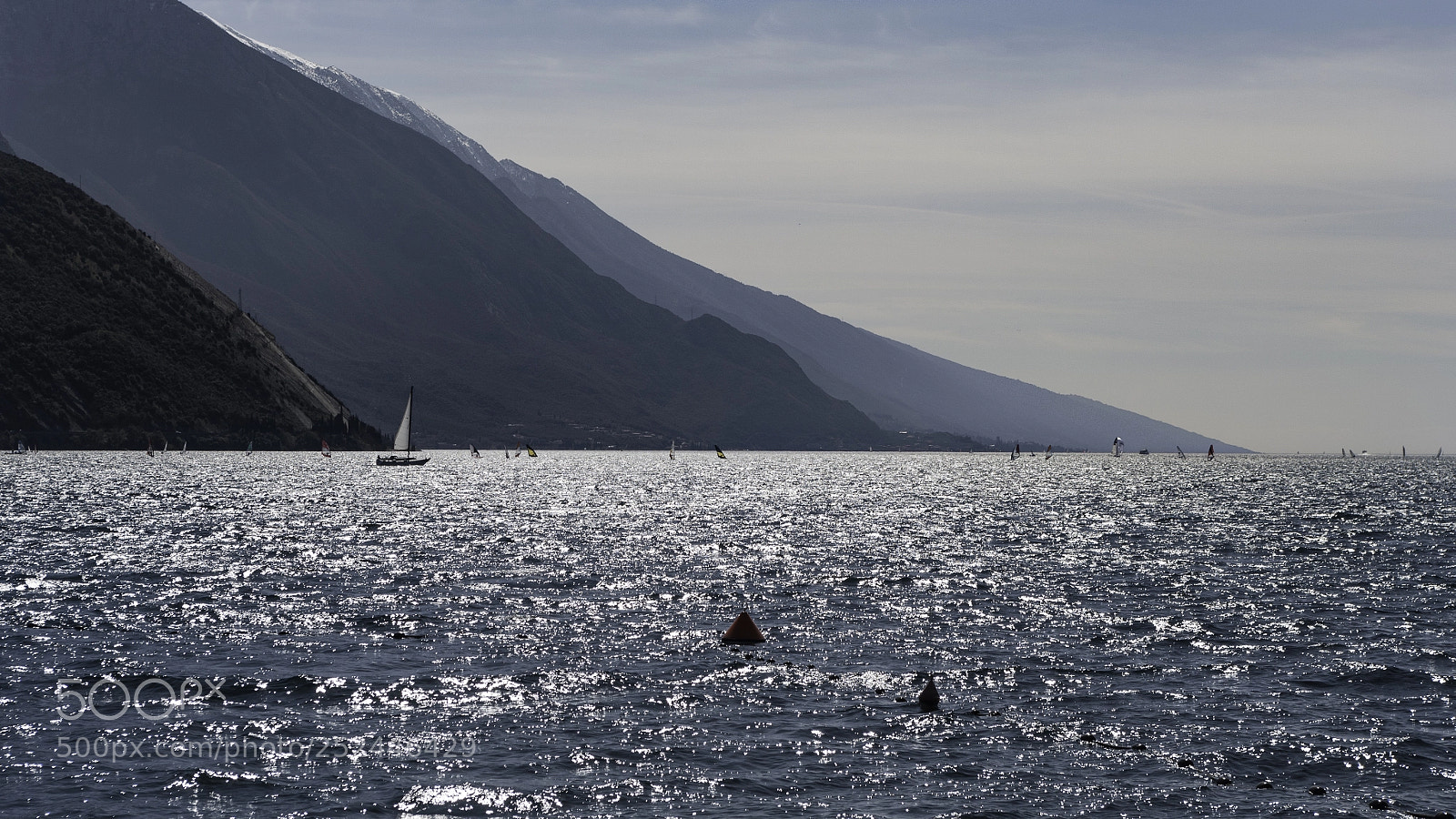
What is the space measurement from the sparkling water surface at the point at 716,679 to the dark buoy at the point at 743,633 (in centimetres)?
100

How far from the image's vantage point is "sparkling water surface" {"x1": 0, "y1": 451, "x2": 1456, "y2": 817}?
26516mm

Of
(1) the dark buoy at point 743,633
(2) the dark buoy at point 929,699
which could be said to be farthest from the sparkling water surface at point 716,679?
(1) the dark buoy at point 743,633

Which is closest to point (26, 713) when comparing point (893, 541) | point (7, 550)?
point (7, 550)

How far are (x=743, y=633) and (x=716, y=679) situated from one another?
20.0 ft

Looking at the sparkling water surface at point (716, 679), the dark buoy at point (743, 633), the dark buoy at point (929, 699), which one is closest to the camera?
the sparkling water surface at point (716, 679)

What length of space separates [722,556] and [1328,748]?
48.6 m

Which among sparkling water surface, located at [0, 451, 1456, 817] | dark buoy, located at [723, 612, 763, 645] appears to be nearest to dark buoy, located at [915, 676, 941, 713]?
sparkling water surface, located at [0, 451, 1456, 817]

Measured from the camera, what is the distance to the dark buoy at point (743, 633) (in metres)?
43.6

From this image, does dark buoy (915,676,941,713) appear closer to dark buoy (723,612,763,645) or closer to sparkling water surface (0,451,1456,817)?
sparkling water surface (0,451,1456,817)

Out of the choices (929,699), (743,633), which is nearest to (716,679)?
(743,633)

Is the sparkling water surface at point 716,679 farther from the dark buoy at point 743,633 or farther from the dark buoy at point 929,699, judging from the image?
the dark buoy at point 743,633

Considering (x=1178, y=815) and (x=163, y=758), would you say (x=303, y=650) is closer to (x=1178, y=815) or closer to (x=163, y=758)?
(x=163, y=758)

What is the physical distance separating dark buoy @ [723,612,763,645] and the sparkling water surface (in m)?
1.00

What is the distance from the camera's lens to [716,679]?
37.7 meters
